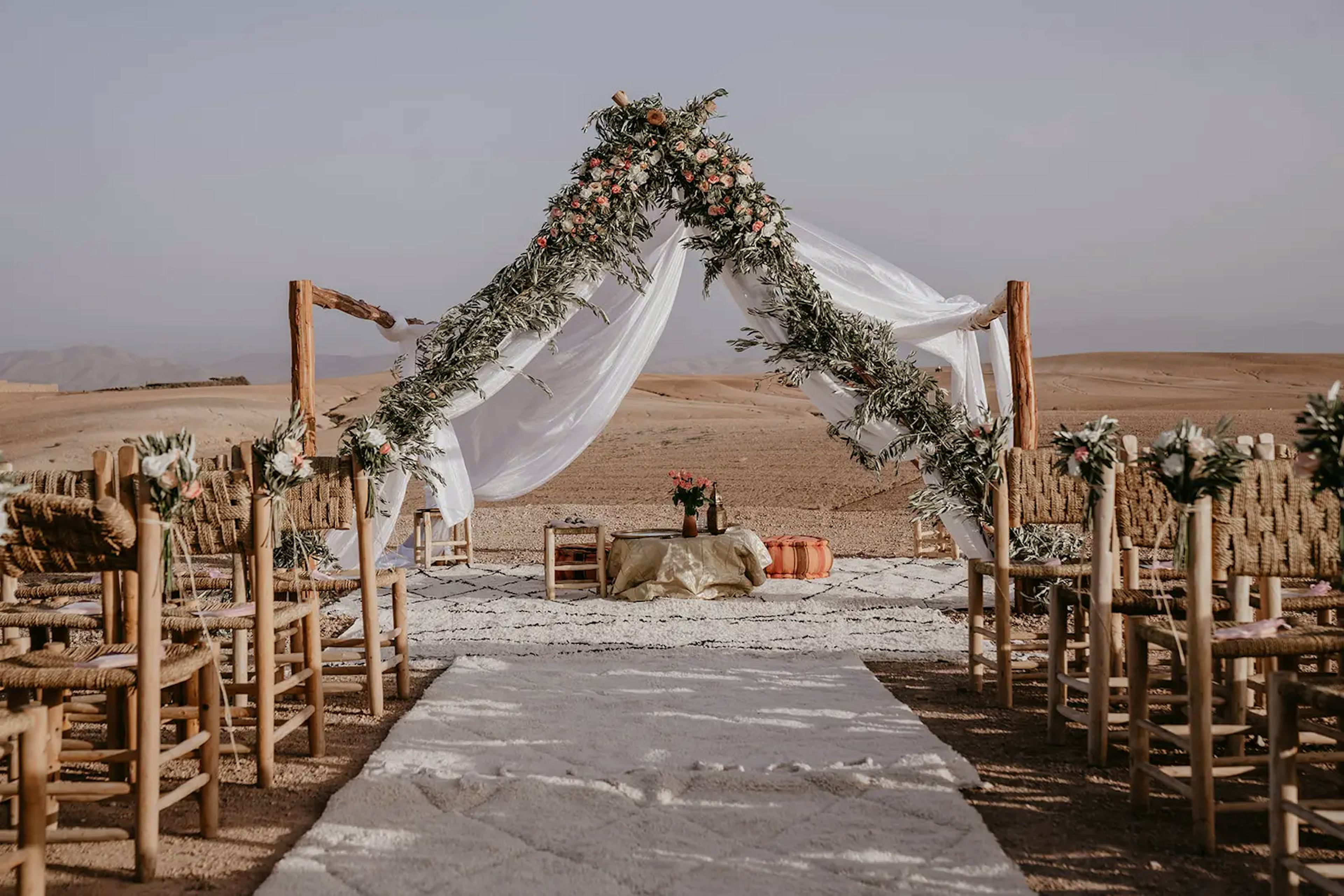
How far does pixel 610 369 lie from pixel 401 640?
2790mm

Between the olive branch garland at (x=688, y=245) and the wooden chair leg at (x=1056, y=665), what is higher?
the olive branch garland at (x=688, y=245)

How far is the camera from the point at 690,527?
761 cm

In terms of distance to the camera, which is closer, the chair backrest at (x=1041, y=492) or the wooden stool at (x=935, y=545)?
the chair backrest at (x=1041, y=492)

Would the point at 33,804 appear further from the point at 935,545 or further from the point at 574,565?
the point at 935,545

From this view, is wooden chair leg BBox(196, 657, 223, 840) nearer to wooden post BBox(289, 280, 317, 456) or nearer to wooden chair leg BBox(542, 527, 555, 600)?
wooden post BBox(289, 280, 317, 456)

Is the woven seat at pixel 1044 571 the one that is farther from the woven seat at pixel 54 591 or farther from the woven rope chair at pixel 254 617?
the woven seat at pixel 54 591

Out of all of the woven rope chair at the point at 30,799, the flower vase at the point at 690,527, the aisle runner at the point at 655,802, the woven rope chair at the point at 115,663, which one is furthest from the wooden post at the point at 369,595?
the flower vase at the point at 690,527

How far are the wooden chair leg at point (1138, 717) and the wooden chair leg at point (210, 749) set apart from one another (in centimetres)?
253

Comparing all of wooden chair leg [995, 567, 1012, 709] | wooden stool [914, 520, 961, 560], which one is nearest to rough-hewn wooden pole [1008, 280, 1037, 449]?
wooden chair leg [995, 567, 1012, 709]

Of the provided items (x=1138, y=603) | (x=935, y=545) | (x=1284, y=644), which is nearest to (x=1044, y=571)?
(x=1138, y=603)

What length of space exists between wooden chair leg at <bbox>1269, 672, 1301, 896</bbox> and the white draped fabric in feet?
10.5

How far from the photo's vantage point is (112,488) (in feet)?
10.7

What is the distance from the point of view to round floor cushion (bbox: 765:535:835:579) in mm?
8391

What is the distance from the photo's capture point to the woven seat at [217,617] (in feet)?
11.3
